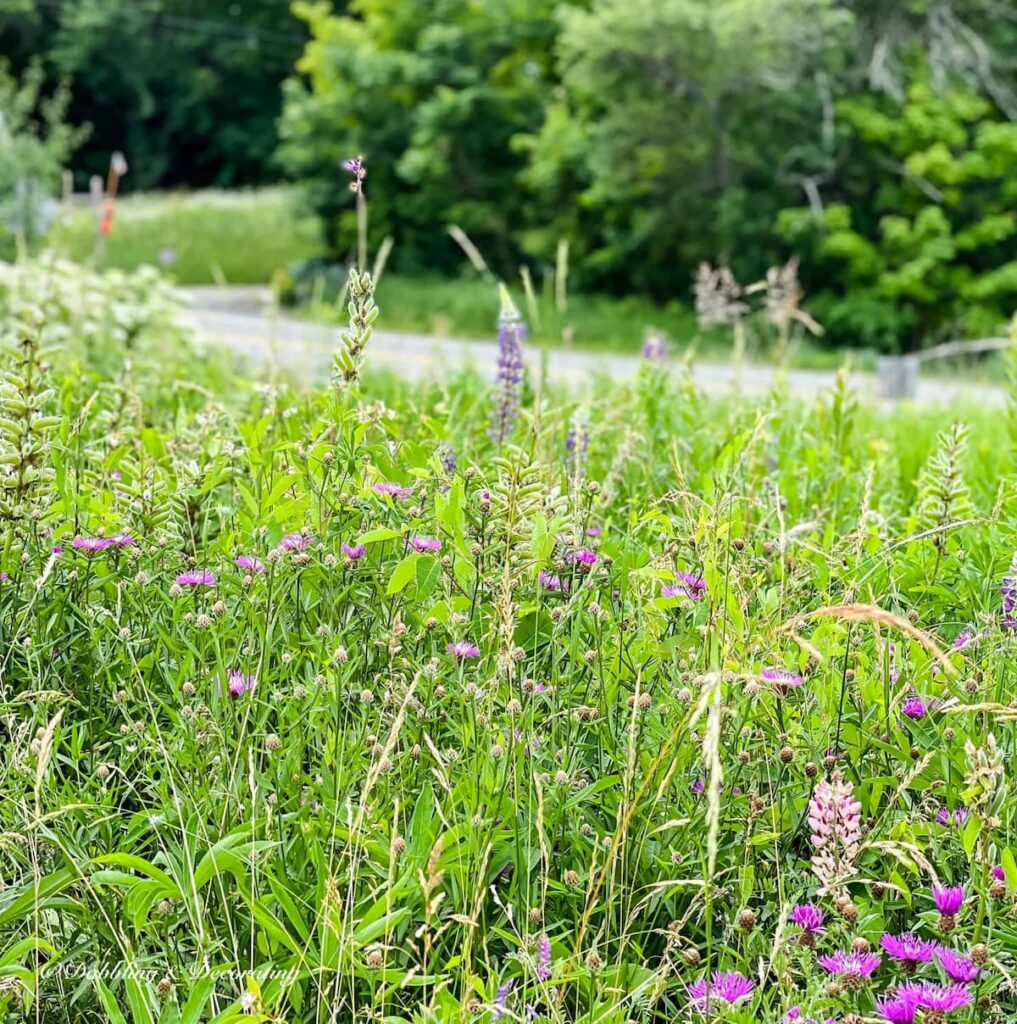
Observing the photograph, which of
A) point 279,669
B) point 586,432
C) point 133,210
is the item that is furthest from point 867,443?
point 133,210

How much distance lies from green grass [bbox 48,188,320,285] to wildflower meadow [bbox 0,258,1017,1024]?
1044 inches

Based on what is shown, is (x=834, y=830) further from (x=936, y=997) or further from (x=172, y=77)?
(x=172, y=77)

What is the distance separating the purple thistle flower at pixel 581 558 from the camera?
2.37 meters

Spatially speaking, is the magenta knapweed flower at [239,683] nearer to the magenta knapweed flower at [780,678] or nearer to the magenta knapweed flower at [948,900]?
the magenta knapweed flower at [780,678]

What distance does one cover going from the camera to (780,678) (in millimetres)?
1911

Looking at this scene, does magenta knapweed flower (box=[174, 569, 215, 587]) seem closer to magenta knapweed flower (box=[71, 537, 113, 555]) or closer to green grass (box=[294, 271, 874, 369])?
magenta knapweed flower (box=[71, 537, 113, 555])

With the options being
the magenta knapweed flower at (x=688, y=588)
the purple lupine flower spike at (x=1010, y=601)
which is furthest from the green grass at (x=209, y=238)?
the purple lupine flower spike at (x=1010, y=601)

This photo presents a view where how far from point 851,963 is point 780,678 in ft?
1.42

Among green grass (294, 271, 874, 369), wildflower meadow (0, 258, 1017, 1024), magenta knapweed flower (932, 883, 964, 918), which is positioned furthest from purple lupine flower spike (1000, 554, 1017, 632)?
green grass (294, 271, 874, 369)

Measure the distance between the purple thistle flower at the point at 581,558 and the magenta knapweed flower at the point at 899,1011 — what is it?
3.21 feet

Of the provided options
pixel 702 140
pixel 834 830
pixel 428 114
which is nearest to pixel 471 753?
Answer: pixel 834 830

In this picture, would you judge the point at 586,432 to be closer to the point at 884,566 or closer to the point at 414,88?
the point at 884,566

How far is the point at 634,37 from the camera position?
19328 mm

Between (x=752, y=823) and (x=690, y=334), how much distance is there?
64.0 feet
